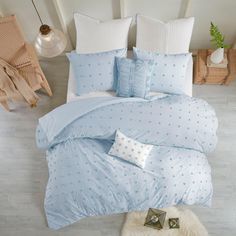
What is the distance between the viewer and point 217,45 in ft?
9.43

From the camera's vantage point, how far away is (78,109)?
2699mm

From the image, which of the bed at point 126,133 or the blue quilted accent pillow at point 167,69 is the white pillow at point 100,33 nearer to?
the bed at point 126,133

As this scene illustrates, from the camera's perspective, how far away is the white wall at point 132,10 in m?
2.67

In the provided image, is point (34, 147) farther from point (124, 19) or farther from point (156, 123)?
point (124, 19)

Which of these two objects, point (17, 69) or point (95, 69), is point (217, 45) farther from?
point (17, 69)

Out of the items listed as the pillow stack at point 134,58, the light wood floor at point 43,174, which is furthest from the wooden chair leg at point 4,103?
the pillow stack at point 134,58

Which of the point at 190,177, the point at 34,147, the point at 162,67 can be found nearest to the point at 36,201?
the point at 34,147

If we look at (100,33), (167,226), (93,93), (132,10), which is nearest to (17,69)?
(93,93)

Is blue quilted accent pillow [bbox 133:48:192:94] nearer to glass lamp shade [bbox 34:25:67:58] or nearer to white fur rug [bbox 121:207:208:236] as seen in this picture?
glass lamp shade [bbox 34:25:67:58]

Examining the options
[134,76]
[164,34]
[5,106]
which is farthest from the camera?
[5,106]

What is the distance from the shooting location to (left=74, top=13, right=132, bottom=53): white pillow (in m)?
2.78

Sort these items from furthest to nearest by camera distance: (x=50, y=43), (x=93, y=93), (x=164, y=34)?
(x=93, y=93) → (x=164, y=34) → (x=50, y=43)

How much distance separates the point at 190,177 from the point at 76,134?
1.09 m

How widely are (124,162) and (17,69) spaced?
1457mm
